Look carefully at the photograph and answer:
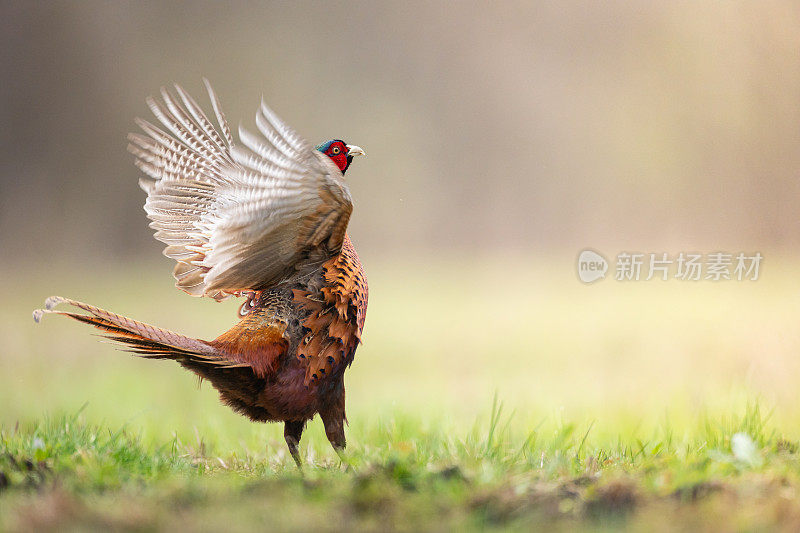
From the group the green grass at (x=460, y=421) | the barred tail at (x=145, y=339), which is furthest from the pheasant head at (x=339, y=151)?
the green grass at (x=460, y=421)

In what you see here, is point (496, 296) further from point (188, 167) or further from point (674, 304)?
point (188, 167)

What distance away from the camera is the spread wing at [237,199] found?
3117mm

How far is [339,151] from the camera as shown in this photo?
3.94 m

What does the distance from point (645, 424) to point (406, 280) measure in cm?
793

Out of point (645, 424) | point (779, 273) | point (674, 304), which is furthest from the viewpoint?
point (779, 273)

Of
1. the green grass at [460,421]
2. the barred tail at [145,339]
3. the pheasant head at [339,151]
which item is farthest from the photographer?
the pheasant head at [339,151]

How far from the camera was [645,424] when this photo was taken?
15.1ft

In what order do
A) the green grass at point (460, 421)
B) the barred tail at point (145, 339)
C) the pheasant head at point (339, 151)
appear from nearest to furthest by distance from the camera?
the green grass at point (460, 421) < the barred tail at point (145, 339) < the pheasant head at point (339, 151)

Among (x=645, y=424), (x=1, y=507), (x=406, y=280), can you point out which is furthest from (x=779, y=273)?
(x=1, y=507)

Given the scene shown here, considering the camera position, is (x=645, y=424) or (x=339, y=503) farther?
(x=645, y=424)

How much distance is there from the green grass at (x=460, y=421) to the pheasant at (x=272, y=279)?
0.32 metres

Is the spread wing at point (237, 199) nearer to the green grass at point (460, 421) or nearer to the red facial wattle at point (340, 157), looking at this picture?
the red facial wattle at point (340, 157)

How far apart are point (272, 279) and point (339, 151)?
2.49ft

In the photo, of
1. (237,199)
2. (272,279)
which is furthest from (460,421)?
(237,199)
